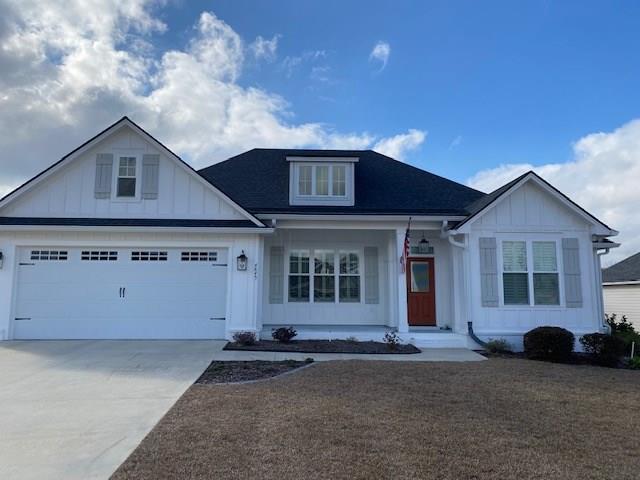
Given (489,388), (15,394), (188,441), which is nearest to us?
(188,441)

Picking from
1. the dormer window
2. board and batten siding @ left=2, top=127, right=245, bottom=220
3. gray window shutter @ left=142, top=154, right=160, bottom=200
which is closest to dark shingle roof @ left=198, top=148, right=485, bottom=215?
the dormer window

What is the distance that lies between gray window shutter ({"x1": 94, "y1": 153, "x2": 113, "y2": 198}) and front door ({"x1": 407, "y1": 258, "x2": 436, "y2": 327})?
340 inches

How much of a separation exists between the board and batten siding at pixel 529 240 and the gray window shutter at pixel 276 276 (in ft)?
17.7

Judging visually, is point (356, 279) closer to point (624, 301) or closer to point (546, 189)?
point (546, 189)

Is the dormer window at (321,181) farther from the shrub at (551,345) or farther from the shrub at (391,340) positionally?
the shrub at (551,345)

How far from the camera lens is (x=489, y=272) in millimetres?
10906

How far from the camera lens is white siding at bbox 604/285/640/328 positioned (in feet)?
64.8

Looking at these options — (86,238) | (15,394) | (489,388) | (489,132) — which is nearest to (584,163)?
→ (489,132)

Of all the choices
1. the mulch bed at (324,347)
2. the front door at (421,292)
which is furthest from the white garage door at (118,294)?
the front door at (421,292)

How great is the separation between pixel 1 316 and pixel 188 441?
9.33 m

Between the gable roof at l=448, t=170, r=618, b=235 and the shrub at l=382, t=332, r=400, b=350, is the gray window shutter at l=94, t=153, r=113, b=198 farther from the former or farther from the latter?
the gable roof at l=448, t=170, r=618, b=235

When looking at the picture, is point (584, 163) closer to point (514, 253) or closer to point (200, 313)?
point (514, 253)

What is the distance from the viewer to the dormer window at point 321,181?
12.9 metres

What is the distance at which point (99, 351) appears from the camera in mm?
9195
